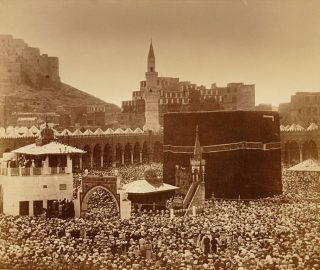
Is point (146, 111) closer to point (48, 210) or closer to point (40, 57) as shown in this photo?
point (40, 57)

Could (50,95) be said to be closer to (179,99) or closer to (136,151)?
(179,99)

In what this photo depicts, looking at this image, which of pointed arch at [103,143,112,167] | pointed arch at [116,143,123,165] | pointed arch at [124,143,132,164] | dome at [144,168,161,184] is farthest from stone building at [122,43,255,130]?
dome at [144,168,161,184]

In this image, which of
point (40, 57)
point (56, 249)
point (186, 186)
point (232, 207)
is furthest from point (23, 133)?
point (40, 57)

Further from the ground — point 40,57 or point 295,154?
point 40,57

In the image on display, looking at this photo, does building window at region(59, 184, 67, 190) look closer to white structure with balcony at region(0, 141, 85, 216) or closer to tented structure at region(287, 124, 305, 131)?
white structure with balcony at region(0, 141, 85, 216)

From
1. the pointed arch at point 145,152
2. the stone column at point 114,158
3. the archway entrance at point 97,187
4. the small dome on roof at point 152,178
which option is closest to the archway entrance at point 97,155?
the stone column at point 114,158

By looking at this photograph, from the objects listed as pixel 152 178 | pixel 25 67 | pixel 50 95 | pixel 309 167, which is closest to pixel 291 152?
pixel 309 167
